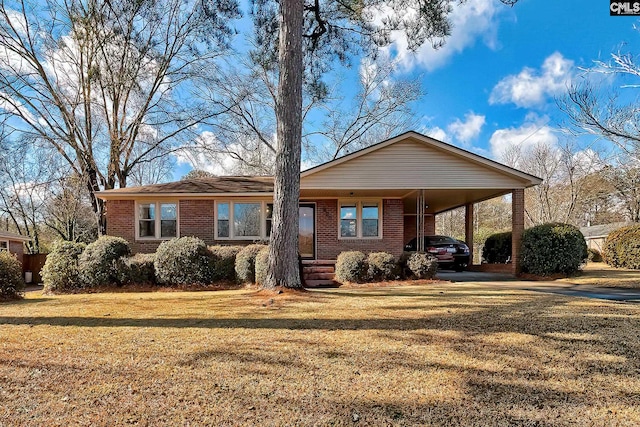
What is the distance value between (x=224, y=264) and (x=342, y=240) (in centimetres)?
464

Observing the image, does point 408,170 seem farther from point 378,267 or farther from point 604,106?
point 604,106

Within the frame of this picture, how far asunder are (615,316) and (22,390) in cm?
706

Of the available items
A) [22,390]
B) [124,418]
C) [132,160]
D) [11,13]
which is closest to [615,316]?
[124,418]

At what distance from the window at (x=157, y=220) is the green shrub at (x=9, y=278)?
17.8 feet

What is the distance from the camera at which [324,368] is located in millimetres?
3309

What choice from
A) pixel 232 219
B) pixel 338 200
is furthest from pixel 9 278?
pixel 338 200

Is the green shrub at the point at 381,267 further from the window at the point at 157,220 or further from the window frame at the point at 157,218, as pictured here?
the window at the point at 157,220

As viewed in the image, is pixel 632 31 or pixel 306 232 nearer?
pixel 632 31

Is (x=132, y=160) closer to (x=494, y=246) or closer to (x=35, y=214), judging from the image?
(x=35, y=214)

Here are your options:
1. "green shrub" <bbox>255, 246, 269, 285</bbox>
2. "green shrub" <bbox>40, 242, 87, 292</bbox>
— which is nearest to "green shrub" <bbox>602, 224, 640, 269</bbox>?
"green shrub" <bbox>255, 246, 269, 285</bbox>

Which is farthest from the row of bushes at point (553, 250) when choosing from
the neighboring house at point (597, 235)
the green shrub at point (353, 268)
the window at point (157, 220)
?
the window at point (157, 220)

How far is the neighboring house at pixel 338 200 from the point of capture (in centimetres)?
1177

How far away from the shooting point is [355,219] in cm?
1366

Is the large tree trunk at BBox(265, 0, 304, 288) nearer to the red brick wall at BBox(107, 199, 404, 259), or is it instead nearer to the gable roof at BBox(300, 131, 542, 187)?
the gable roof at BBox(300, 131, 542, 187)
